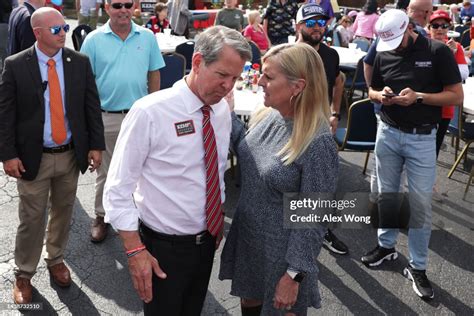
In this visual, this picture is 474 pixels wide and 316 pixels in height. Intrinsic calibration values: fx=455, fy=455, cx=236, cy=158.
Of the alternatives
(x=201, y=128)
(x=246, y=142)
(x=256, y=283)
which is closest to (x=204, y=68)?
(x=201, y=128)

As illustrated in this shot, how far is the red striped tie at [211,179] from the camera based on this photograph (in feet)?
6.47

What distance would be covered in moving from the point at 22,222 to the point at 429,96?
293 centimetres

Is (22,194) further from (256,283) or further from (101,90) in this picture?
(256,283)

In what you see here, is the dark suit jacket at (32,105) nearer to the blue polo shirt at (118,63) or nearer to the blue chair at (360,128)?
the blue polo shirt at (118,63)

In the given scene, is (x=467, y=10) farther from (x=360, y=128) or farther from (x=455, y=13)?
(x=360, y=128)

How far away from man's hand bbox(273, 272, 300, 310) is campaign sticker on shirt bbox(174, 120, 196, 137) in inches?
30.2

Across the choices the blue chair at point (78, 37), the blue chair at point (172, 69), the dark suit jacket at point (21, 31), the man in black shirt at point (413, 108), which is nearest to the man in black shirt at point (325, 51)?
the man in black shirt at point (413, 108)

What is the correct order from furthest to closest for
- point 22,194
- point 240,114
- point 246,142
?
point 240,114 < point 22,194 < point 246,142

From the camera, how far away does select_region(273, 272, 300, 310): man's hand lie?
2025 millimetres

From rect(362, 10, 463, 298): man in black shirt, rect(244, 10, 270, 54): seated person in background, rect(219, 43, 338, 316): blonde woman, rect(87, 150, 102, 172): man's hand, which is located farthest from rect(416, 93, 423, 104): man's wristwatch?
rect(244, 10, 270, 54): seated person in background

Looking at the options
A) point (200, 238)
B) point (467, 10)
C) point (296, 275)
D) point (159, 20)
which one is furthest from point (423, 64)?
point (467, 10)

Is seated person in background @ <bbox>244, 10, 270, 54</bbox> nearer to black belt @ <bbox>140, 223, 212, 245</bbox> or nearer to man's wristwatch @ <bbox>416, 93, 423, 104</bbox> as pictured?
man's wristwatch @ <bbox>416, 93, 423, 104</bbox>

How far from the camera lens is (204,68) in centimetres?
185

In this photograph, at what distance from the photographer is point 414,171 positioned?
335 centimetres
